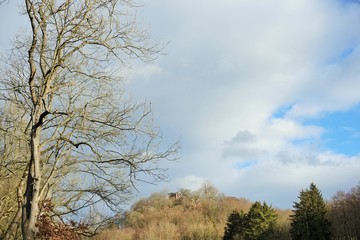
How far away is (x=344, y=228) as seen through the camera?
33062 mm

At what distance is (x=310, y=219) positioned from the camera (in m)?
32.0

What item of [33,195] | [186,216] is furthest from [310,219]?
[186,216]

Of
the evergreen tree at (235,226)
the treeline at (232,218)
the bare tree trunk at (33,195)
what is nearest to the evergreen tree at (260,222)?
the treeline at (232,218)

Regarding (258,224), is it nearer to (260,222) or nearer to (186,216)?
(260,222)

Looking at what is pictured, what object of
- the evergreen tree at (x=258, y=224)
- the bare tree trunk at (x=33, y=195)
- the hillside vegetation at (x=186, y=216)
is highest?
the hillside vegetation at (x=186, y=216)

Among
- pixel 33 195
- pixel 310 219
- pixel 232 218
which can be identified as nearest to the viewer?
pixel 33 195

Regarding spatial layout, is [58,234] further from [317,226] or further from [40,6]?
[317,226]

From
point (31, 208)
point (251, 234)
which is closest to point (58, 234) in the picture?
point (31, 208)

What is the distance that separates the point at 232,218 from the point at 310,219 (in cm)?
1415

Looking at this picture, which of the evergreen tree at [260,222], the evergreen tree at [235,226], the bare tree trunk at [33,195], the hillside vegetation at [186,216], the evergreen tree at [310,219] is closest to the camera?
the bare tree trunk at [33,195]

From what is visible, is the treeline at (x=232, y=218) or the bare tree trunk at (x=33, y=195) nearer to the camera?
the bare tree trunk at (x=33, y=195)

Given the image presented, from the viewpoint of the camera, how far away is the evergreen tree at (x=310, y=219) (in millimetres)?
31516

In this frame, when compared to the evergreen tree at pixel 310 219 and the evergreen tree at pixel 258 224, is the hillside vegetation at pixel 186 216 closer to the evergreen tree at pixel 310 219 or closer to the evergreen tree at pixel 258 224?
the evergreen tree at pixel 258 224

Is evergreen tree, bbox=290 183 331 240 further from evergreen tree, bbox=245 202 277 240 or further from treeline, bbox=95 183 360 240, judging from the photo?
evergreen tree, bbox=245 202 277 240
